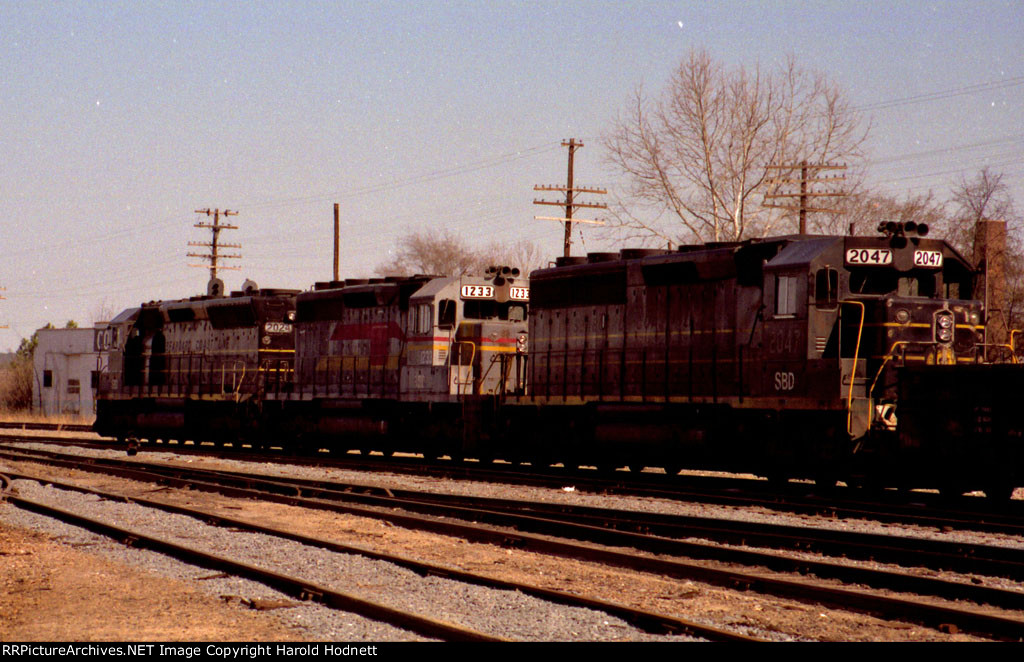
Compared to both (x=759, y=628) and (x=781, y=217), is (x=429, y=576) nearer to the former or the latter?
(x=759, y=628)

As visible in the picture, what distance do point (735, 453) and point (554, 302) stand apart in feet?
18.1

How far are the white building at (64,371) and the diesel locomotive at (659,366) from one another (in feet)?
117

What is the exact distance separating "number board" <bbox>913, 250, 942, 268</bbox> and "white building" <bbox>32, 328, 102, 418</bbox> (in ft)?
180

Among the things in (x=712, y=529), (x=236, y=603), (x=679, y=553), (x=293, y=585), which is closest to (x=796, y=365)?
(x=712, y=529)

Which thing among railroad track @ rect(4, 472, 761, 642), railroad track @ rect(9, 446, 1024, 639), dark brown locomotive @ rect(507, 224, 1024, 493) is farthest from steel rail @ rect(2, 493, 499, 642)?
dark brown locomotive @ rect(507, 224, 1024, 493)

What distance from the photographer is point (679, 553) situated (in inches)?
420

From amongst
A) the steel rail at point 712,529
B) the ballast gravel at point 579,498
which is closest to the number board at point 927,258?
the ballast gravel at point 579,498

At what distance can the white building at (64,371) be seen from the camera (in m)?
63.5

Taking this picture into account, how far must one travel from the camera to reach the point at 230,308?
1177 inches

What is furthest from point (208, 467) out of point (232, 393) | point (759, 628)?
point (759, 628)

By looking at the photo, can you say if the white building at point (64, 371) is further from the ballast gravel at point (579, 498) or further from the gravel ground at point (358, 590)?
the gravel ground at point (358, 590)

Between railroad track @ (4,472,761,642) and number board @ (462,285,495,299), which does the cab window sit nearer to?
railroad track @ (4,472,761,642)

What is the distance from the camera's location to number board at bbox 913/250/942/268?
1558 cm

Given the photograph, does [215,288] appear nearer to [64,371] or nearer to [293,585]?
[293,585]
